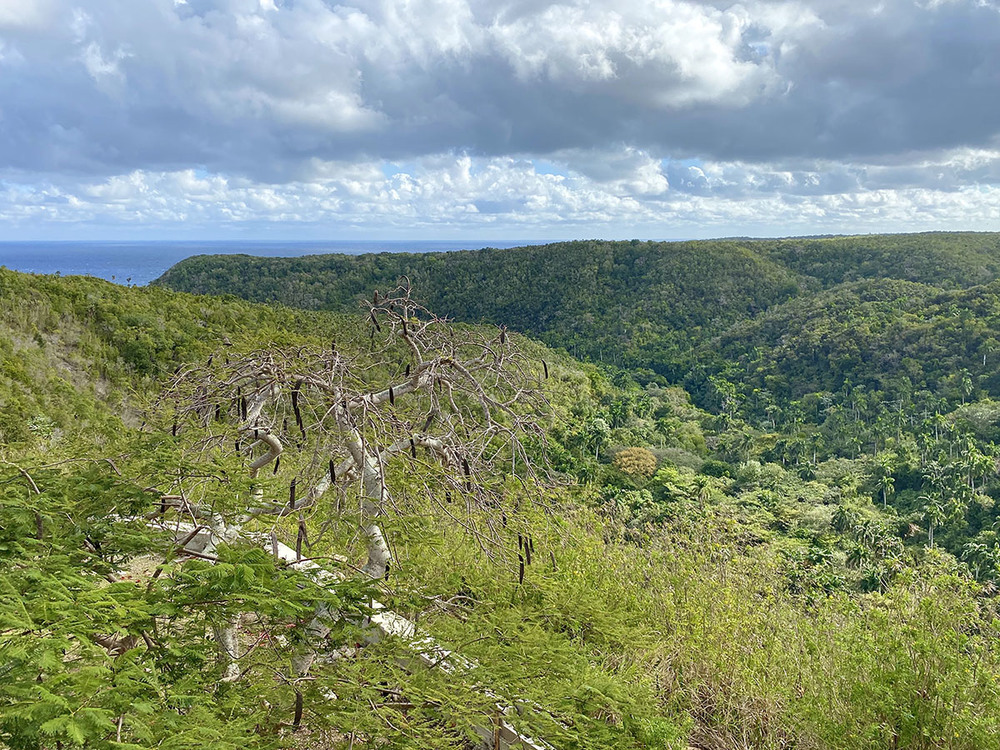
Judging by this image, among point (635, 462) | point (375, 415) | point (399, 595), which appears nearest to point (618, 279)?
point (635, 462)

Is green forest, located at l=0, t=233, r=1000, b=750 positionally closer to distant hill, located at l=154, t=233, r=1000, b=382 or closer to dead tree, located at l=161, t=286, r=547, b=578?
dead tree, located at l=161, t=286, r=547, b=578

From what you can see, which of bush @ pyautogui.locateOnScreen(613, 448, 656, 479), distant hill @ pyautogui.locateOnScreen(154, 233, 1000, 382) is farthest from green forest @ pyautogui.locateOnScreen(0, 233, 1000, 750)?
distant hill @ pyautogui.locateOnScreen(154, 233, 1000, 382)

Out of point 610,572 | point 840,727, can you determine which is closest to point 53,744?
point 840,727

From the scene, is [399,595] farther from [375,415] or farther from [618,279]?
[618,279]

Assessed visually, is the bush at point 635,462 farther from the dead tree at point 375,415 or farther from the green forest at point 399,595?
the dead tree at point 375,415

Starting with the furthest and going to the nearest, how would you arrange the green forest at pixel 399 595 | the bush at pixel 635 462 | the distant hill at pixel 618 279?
the distant hill at pixel 618 279
the bush at pixel 635 462
the green forest at pixel 399 595

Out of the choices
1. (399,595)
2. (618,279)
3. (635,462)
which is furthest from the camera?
(618,279)

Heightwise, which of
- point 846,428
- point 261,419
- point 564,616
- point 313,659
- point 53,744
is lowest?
point 846,428

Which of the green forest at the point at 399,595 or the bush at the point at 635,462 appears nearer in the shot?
the green forest at the point at 399,595

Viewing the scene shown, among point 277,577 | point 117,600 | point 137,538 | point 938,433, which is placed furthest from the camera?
point 938,433

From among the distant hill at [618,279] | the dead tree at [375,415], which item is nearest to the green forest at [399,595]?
the dead tree at [375,415]

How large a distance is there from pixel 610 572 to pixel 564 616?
1687mm

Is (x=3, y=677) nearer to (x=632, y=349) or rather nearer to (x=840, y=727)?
(x=840, y=727)

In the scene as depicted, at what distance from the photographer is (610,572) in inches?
216
